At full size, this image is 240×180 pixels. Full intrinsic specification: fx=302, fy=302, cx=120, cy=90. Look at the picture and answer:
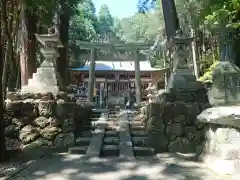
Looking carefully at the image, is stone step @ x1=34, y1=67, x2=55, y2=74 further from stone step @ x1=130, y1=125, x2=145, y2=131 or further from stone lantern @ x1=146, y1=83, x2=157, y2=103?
stone lantern @ x1=146, y1=83, x2=157, y2=103

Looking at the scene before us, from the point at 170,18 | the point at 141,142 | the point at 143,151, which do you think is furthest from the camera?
the point at 170,18

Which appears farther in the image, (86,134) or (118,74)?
(118,74)

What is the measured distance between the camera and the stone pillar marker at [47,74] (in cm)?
777

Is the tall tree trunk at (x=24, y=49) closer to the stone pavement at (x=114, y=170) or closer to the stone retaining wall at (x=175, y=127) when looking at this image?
the stone pavement at (x=114, y=170)

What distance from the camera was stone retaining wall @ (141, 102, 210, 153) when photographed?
6910 millimetres

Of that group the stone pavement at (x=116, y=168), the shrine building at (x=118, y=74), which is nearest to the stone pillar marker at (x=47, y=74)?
the stone pavement at (x=116, y=168)

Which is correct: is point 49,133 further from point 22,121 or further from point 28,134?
point 22,121

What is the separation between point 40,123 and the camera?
6.89m

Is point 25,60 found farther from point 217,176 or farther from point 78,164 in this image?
point 217,176

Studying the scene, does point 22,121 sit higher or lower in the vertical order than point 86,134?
higher

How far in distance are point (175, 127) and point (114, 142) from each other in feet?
4.81

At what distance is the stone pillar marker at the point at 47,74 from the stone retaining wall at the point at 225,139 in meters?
4.34

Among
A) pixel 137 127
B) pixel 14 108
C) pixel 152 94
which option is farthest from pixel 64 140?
pixel 152 94

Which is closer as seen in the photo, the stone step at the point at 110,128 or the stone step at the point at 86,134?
the stone step at the point at 86,134
